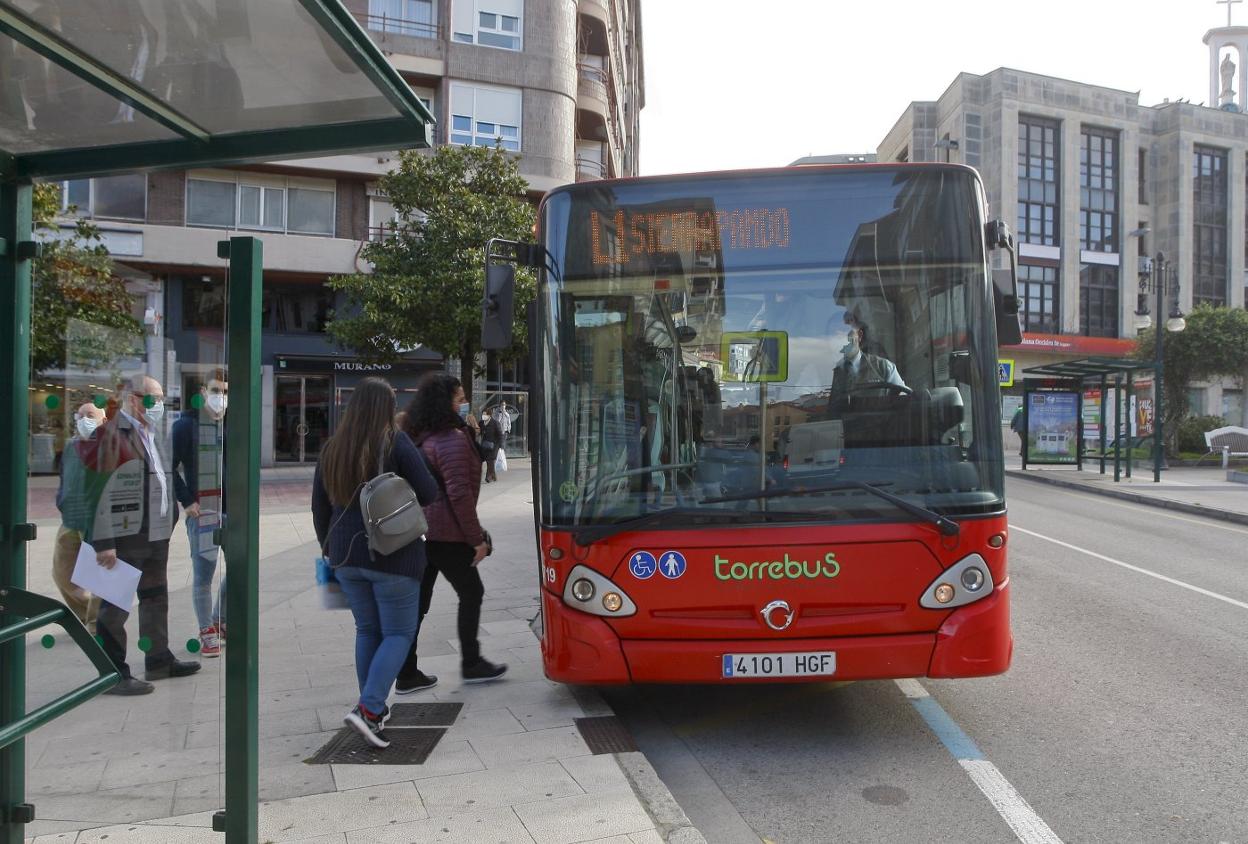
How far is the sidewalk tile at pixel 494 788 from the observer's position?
3.76 meters

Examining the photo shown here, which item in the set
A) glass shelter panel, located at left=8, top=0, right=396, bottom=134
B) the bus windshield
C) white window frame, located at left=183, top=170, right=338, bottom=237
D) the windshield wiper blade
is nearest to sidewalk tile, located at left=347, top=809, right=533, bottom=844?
the windshield wiper blade

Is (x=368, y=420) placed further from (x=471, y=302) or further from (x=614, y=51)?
(x=614, y=51)

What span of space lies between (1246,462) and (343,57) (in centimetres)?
3320

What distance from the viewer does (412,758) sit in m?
4.31

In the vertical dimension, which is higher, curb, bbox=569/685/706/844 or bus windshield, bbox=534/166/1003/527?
bus windshield, bbox=534/166/1003/527

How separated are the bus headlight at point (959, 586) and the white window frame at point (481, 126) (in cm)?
2694

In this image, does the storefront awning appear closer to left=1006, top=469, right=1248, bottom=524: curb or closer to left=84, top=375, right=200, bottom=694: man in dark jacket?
left=84, top=375, right=200, bottom=694: man in dark jacket

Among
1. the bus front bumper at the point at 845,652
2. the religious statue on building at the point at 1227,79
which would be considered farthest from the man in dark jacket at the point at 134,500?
the religious statue on building at the point at 1227,79

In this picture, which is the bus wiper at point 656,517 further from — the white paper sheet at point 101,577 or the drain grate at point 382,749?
the white paper sheet at point 101,577

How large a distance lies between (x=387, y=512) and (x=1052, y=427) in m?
24.5

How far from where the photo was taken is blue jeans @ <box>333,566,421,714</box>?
4.46m

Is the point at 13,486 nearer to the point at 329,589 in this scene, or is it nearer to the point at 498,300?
the point at 329,589

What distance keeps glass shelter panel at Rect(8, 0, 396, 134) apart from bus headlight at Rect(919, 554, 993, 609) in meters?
3.16

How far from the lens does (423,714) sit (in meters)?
5.06
